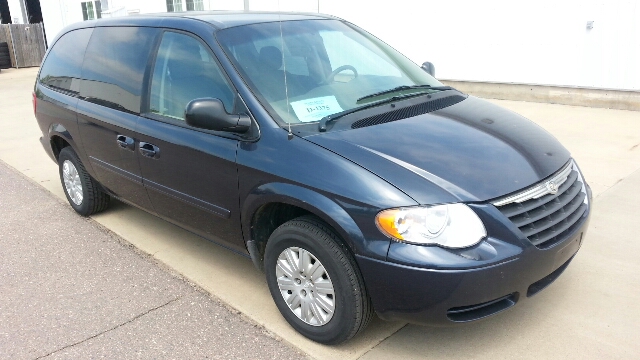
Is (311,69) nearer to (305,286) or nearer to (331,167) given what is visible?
(331,167)

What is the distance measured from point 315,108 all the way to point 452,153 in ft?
2.80

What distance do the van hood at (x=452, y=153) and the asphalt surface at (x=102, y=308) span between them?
1132 millimetres

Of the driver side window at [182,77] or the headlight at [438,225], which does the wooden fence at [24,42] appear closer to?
the driver side window at [182,77]

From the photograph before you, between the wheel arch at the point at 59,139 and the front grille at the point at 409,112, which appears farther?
the wheel arch at the point at 59,139

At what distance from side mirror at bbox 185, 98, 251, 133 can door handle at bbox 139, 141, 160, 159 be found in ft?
2.27

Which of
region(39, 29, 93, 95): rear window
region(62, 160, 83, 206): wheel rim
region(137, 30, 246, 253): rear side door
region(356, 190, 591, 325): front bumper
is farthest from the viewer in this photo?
region(62, 160, 83, 206): wheel rim

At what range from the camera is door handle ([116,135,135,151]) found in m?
4.07

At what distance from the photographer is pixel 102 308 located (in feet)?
12.0

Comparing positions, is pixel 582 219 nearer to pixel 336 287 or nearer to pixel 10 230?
pixel 336 287

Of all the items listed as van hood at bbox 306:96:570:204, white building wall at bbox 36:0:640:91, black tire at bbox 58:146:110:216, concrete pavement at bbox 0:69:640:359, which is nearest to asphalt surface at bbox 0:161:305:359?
concrete pavement at bbox 0:69:640:359

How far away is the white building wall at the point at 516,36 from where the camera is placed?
821 cm

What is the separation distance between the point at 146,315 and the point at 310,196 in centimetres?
143

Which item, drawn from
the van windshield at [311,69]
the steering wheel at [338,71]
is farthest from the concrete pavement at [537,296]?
the steering wheel at [338,71]

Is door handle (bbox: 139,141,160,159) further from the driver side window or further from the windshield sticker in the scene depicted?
the windshield sticker
